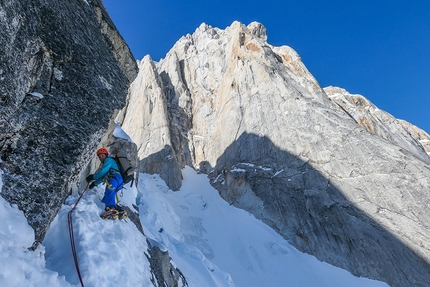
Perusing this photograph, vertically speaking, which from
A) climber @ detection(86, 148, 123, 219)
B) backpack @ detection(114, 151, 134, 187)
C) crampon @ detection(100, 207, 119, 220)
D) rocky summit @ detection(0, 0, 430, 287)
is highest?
rocky summit @ detection(0, 0, 430, 287)

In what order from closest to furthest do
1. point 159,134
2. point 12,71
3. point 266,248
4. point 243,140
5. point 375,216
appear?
point 12,71, point 375,216, point 266,248, point 243,140, point 159,134

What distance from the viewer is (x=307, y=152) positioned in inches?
1010

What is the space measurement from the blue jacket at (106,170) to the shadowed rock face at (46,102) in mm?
593

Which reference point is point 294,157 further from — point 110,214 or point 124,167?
point 110,214

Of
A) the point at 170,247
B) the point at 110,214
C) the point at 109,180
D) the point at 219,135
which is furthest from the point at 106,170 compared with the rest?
the point at 219,135

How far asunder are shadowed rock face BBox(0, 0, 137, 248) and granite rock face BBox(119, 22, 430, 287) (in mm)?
18865

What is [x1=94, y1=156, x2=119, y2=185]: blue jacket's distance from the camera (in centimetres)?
762

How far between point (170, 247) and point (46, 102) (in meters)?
10.1

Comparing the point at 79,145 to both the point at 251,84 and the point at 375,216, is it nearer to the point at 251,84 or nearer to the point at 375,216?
the point at 375,216

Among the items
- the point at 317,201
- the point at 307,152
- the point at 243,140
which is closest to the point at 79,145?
the point at 317,201

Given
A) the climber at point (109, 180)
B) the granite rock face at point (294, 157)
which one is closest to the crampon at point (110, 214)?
the climber at point (109, 180)

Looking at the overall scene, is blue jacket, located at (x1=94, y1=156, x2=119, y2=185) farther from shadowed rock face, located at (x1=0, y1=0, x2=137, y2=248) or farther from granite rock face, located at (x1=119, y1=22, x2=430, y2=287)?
granite rock face, located at (x1=119, y1=22, x2=430, y2=287)

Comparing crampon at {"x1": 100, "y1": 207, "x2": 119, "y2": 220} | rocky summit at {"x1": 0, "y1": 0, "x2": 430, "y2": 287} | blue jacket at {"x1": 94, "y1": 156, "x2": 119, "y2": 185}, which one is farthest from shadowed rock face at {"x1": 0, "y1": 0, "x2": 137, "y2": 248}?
crampon at {"x1": 100, "y1": 207, "x2": 119, "y2": 220}

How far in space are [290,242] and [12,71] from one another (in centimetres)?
2127
